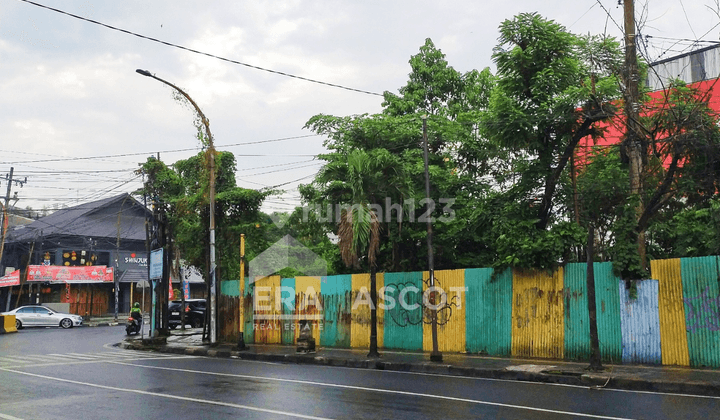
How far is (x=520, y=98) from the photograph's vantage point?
57.0 ft

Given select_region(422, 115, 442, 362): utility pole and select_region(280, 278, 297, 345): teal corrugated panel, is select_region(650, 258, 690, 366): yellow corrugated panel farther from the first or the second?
select_region(280, 278, 297, 345): teal corrugated panel

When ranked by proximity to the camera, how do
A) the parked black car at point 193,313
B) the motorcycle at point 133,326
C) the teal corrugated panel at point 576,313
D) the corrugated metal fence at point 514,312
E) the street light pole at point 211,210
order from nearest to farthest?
the corrugated metal fence at point 514,312 < the teal corrugated panel at point 576,313 < the street light pole at point 211,210 < the motorcycle at point 133,326 < the parked black car at point 193,313

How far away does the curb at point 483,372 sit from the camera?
37.2 feet

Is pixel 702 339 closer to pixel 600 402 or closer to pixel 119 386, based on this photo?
pixel 600 402

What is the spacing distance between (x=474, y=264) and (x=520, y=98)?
242 inches

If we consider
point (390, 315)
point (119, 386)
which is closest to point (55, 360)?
point (119, 386)

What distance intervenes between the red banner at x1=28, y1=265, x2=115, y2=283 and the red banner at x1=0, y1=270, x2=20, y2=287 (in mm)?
1072

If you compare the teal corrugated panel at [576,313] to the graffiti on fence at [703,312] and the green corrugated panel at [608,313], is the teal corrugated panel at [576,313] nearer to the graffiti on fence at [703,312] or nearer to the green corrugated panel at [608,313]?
the green corrugated panel at [608,313]

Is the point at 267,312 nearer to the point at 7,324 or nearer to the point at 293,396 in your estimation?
the point at 293,396

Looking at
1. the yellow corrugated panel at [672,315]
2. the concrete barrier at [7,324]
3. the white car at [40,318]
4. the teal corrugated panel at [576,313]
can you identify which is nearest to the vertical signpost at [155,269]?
the concrete barrier at [7,324]

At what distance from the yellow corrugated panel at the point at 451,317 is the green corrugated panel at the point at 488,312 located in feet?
0.60

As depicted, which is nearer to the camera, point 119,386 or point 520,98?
point 119,386

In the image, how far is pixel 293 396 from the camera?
1046 cm

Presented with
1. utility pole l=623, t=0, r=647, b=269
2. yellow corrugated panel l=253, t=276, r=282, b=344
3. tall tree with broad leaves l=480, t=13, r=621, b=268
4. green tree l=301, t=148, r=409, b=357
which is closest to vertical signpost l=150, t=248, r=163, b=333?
yellow corrugated panel l=253, t=276, r=282, b=344
